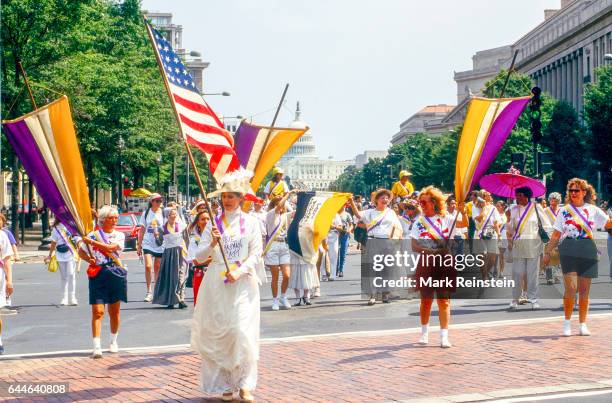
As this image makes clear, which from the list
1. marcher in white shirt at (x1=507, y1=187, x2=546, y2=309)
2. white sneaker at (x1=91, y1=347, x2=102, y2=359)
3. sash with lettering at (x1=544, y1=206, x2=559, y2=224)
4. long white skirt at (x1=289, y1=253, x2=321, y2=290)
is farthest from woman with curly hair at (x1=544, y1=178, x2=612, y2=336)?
white sneaker at (x1=91, y1=347, x2=102, y2=359)

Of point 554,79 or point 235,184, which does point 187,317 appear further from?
point 554,79

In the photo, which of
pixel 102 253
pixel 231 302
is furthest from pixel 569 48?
pixel 231 302

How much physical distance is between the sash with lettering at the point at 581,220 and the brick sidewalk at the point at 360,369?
124 cm

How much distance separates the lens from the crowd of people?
26.3 ft

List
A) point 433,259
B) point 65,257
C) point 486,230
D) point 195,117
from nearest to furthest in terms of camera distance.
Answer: point 195,117 < point 433,259 < point 65,257 < point 486,230

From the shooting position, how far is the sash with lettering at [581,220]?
454 inches

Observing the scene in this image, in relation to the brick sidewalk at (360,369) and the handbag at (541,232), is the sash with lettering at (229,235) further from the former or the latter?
the handbag at (541,232)

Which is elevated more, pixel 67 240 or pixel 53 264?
pixel 67 240

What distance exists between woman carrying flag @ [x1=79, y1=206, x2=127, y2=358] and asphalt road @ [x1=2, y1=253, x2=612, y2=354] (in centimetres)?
96

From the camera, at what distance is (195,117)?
9.02 metres

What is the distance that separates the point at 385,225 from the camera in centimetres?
1480

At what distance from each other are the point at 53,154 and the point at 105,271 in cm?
151

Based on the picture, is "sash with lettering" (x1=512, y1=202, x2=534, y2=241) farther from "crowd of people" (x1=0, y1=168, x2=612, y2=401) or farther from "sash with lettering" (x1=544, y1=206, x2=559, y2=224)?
"sash with lettering" (x1=544, y1=206, x2=559, y2=224)

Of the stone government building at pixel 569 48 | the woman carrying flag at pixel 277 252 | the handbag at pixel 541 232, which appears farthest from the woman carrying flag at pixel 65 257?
the stone government building at pixel 569 48
